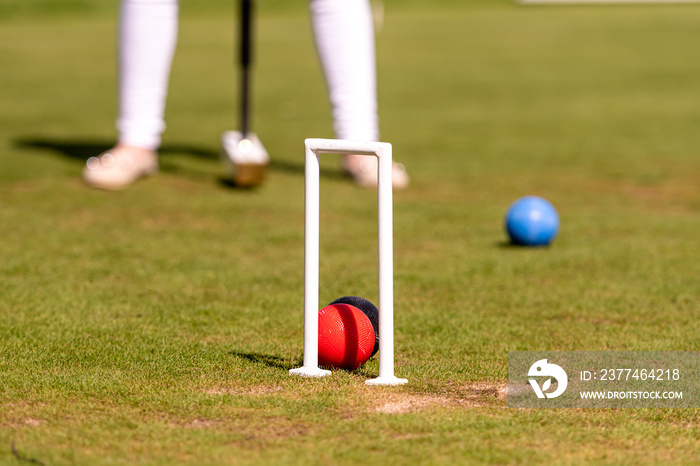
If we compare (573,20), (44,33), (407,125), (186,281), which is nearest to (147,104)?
(186,281)

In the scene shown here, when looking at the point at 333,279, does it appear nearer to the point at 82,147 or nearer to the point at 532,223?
the point at 532,223

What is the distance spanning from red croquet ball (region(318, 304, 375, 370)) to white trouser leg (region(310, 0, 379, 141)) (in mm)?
3142

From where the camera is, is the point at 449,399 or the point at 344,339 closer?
the point at 449,399

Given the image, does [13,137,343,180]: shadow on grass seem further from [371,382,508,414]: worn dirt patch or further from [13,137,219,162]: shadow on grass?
[371,382,508,414]: worn dirt patch

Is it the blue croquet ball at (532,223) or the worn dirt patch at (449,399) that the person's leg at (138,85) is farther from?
the worn dirt patch at (449,399)

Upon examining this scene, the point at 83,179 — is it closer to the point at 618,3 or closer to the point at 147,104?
the point at 147,104

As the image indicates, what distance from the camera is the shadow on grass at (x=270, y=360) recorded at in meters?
2.98

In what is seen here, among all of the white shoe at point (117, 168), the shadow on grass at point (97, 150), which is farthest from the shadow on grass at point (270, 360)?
the shadow on grass at point (97, 150)

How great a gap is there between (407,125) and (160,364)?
6.48 m

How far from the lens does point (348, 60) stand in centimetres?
607

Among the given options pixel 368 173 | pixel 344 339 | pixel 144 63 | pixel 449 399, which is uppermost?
pixel 144 63

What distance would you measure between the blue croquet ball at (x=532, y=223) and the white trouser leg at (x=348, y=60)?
1407 millimetres
